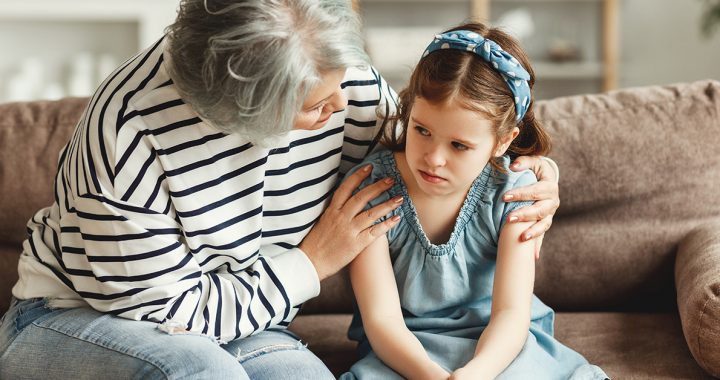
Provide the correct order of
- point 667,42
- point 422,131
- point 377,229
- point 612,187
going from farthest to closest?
point 667,42 < point 612,187 < point 377,229 < point 422,131

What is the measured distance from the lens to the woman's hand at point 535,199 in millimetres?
1439

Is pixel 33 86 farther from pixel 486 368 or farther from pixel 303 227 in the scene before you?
pixel 486 368

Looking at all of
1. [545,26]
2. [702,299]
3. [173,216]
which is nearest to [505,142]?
[702,299]

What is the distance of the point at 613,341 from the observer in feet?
5.44

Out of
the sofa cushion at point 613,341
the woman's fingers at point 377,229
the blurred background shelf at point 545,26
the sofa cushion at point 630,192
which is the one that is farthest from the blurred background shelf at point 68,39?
the woman's fingers at point 377,229

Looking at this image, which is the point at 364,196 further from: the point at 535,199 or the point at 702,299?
the point at 702,299

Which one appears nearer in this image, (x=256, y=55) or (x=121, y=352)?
(x=256, y=55)

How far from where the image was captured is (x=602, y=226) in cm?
181

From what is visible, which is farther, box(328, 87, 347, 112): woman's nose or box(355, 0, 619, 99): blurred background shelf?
box(355, 0, 619, 99): blurred background shelf

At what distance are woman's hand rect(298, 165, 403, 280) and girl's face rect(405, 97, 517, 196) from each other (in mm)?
112

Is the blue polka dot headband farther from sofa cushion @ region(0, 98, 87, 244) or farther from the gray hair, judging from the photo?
sofa cushion @ region(0, 98, 87, 244)

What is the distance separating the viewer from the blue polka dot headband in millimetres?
1343

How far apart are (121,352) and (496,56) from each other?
2.50 ft

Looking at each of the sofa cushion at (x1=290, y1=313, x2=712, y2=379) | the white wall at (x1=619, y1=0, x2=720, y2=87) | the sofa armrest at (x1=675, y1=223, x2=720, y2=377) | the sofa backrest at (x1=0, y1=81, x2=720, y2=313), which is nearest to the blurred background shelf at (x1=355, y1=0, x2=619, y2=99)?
the white wall at (x1=619, y1=0, x2=720, y2=87)
